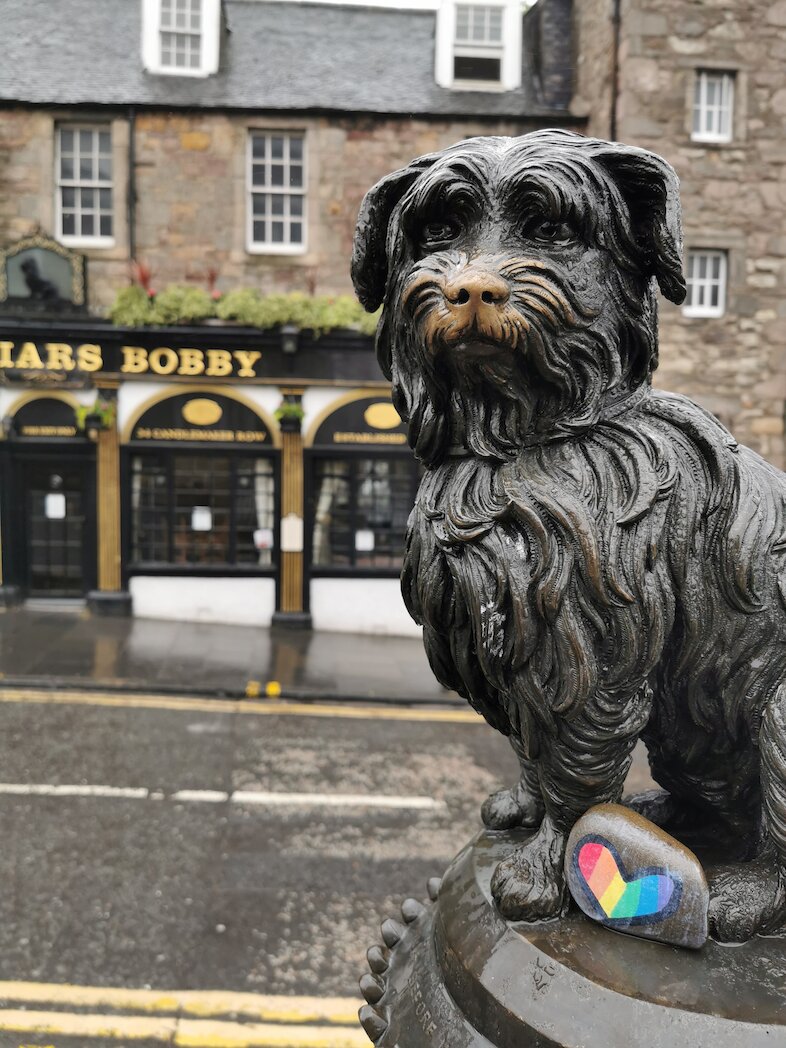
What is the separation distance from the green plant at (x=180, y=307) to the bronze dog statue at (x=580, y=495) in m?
10.4

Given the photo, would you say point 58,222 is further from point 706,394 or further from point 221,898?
point 221,898

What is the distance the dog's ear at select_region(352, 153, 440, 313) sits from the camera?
1783 millimetres

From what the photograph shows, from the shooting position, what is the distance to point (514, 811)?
216 cm

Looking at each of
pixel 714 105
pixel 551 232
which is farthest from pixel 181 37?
pixel 551 232

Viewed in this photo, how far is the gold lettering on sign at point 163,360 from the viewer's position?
38.8 ft

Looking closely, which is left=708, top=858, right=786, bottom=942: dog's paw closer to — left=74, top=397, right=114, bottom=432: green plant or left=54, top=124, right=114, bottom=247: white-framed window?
left=74, top=397, right=114, bottom=432: green plant

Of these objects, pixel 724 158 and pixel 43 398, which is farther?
pixel 43 398

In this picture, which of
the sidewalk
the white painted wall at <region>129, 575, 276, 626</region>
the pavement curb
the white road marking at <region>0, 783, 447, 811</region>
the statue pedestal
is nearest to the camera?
the statue pedestal

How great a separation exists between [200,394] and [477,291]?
11.0 m

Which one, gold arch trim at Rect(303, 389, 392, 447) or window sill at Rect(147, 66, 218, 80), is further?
window sill at Rect(147, 66, 218, 80)

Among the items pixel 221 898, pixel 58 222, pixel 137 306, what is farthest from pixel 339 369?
pixel 221 898

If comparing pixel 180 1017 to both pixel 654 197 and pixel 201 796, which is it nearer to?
pixel 201 796

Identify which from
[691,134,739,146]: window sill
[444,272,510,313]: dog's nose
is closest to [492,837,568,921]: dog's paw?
[444,272,510,313]: dog's nose

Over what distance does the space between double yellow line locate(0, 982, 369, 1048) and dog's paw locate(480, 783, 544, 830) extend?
230cm
